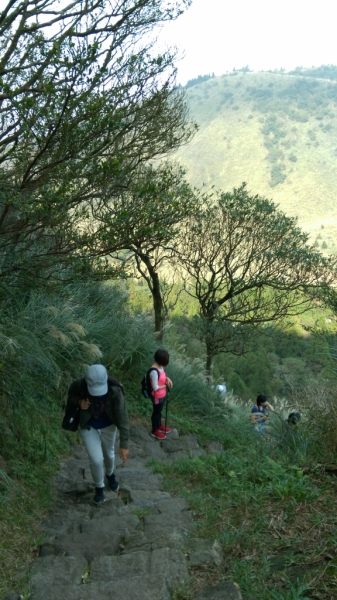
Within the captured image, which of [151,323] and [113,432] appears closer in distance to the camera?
[113,432]

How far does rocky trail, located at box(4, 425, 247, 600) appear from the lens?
344 cm

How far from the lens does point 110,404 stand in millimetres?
5422

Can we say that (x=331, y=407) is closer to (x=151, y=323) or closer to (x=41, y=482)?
(x=41, y=482)

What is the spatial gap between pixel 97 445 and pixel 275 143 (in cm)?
14823

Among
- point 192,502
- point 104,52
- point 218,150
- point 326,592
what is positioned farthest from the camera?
point 218,150

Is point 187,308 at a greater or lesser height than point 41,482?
lesser

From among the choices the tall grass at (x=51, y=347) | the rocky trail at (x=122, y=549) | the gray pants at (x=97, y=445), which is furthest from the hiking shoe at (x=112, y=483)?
the tall grass at (x=51, y=347)

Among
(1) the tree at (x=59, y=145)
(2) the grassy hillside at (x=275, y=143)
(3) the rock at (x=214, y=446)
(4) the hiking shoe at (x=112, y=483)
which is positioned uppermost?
(2) the grassy hillside at (x=275, y=143)

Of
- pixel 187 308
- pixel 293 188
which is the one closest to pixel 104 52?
pixel 187 308

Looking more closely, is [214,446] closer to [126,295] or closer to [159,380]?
[159,380]

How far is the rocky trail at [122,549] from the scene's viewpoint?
3.44 meters

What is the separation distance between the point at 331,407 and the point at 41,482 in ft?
10.3

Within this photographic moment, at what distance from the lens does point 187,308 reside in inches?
1563

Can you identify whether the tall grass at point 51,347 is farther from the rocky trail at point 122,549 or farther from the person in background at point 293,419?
the person in background at point 293,419
